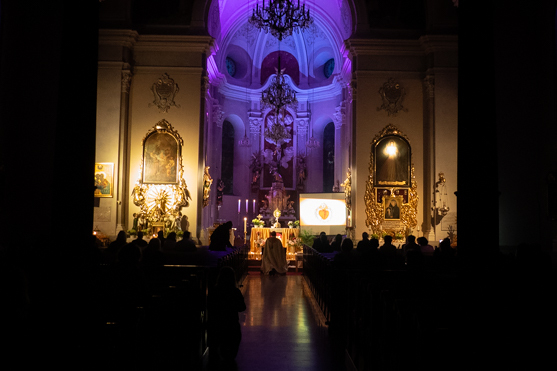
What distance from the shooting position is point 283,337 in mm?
7090

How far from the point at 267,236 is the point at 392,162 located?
4.92m

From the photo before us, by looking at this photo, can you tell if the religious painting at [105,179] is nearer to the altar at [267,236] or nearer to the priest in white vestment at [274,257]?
the altar at [267,236]

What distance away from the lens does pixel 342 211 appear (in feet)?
60.7

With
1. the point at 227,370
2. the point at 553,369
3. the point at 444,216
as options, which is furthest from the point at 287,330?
the point at 444,216

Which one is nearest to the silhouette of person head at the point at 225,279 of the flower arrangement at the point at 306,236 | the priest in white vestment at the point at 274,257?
the priest in white vestment at the point at 274,257

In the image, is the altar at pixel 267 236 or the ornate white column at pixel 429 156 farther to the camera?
the altar at pixel 267 236

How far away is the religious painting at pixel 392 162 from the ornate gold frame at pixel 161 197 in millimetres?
6370

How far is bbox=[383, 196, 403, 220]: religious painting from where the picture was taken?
17.5m

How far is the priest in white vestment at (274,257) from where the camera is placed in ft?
51.8

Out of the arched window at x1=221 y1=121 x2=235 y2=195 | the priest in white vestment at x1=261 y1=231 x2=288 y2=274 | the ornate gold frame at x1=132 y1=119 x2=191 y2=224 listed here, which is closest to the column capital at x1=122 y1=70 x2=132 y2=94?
the ornate gold frame at x1=132 y1=119 x2=191 y2=224

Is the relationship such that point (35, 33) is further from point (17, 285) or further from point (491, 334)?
point (491, 334)

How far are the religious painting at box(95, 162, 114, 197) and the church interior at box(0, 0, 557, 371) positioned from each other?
0.21 feet

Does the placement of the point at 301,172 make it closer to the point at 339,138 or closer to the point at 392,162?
the point at 339,138

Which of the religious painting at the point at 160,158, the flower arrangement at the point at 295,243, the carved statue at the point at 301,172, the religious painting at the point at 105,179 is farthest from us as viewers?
the carved statue at the point at 301,172
